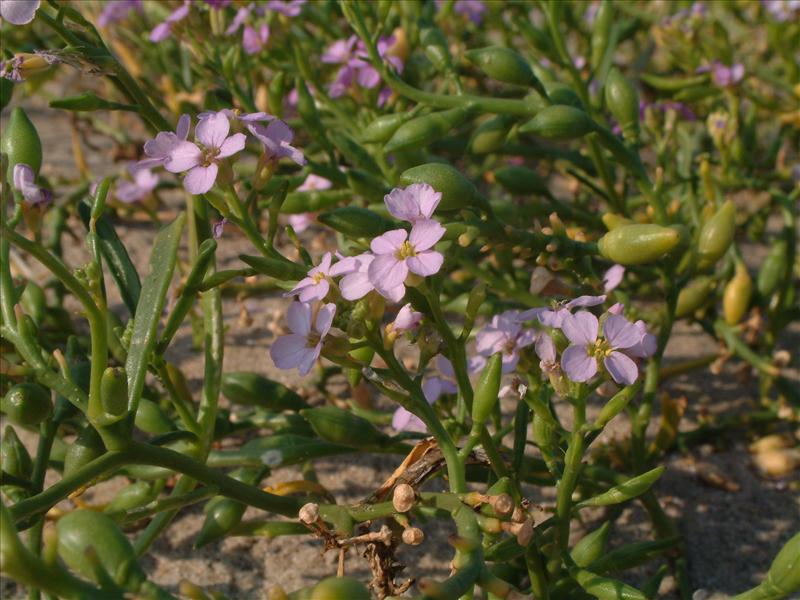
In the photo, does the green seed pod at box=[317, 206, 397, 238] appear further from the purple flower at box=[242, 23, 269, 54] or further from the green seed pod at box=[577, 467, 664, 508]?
the purple flower at box=[242, 23, 269, 54]

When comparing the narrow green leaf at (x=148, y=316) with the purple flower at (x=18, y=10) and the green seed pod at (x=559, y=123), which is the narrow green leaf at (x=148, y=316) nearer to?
the purple flower at (x=18, y=10)

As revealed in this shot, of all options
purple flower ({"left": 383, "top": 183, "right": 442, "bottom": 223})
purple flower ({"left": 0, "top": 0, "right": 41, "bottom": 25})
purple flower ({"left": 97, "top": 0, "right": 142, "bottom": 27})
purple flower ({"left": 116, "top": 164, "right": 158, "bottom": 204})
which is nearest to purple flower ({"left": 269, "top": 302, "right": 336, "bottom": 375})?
purple flower ({"left": 383, "top": 183, "right": 442, "bottom": 223})

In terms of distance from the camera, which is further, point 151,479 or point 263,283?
point 263,283

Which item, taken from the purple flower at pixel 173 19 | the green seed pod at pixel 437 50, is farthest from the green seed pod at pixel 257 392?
the purple flower at pixel 173 19

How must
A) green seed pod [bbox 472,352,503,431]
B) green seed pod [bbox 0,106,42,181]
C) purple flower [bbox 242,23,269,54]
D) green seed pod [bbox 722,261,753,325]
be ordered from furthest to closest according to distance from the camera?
1. purple flower [bbox 242,23,269,54]
2. green seed pod [bbox 722,261,753,325]
3. green seed pod [bbox 0,106,42,181]
4. green seed pod [bbox 472,352,503,431]

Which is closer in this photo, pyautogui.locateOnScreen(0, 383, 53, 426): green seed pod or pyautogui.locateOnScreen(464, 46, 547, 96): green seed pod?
pyautogui.locateOnScreen(0, 383, 53, 426): green seed pod

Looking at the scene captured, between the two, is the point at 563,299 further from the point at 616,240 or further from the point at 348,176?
the point at 348,176

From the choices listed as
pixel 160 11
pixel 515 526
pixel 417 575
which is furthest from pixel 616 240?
pixel 160 11
